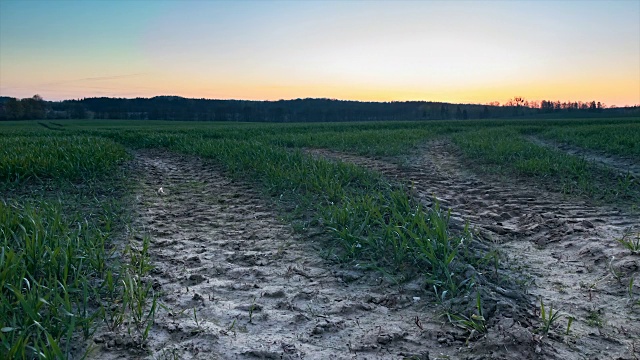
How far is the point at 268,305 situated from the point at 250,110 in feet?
309

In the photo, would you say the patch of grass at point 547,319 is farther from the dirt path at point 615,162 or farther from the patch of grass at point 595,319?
the dirt path at point 615,162

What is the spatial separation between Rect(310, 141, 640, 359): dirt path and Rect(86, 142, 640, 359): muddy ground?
1cm

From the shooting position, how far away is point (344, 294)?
3.35 meters

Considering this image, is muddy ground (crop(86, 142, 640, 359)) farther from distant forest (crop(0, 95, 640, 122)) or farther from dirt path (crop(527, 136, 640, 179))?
distant forest (crop(0, 95, 640, 122))

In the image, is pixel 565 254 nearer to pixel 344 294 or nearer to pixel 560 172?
pixel 344 294

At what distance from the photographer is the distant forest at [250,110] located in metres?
79.7

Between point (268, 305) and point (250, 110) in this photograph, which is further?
point (250, 110)

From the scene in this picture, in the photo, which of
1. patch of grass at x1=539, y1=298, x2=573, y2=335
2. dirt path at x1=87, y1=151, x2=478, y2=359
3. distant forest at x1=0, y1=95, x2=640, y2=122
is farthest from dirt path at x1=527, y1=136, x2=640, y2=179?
distant forest at x1=0, y1=95, x2=640, y2=122

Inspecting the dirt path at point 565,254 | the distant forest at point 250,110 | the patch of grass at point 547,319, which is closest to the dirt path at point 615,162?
the dirt path at point 565,254

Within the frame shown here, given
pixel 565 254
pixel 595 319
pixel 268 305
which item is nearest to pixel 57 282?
pixel 268 305

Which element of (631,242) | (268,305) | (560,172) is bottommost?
(268,305)

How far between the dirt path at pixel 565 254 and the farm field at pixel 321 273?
0.02 metres

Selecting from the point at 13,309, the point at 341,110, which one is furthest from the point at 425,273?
the point at 341,110

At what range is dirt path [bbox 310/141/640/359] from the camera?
103 inches
